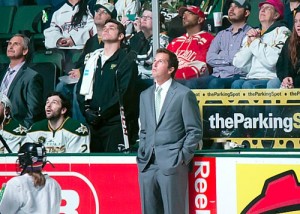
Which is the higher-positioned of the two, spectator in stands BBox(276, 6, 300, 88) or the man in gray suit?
spectator in stands BBox(276, 6, 300, 88)

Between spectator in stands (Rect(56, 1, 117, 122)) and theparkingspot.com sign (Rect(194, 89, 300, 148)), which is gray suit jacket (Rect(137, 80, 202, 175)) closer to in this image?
theparkingspot.com sign (Rect(194, 89, 300, 148))

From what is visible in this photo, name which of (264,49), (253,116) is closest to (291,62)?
(264,49)

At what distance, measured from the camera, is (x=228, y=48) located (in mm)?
9750

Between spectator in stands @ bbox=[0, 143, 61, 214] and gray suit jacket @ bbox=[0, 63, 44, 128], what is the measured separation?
234 centimetres

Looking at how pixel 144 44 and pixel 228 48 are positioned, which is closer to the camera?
pixel 228 48

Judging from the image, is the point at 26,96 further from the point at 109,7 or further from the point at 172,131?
the point at 172,131

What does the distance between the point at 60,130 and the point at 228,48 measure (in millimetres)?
1768

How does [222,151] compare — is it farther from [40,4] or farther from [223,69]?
[40,4]

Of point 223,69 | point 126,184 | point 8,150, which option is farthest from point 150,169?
point 8,150

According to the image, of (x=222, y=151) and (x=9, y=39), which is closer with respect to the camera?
(x=222, y=151)

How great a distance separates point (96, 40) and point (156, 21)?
2.18 feet

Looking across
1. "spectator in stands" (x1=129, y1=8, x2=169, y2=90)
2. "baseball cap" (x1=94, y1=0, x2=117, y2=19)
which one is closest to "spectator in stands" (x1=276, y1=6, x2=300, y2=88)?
"spectator in stands" (x1=129, y1=8, x2=169, y2=90)

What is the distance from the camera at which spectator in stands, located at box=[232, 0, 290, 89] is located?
9531 millimetres

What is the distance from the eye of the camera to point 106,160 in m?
9.70
